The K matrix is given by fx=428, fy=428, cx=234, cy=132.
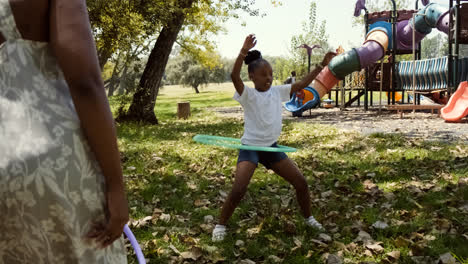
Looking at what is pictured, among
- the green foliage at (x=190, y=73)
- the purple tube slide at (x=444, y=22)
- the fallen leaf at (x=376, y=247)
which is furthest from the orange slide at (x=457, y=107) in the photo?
the green foliage at (x=190, y=73)

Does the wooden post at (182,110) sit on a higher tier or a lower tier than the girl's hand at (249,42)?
lower

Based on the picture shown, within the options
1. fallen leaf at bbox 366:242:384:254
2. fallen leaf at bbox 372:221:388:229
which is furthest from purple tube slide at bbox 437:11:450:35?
fallen leaf at bbox 366:242:384:254

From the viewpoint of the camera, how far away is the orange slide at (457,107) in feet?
46.8

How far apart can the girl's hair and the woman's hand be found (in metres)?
3.18

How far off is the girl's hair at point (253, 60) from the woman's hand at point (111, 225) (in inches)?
125

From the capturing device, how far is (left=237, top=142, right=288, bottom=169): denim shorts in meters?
4.50

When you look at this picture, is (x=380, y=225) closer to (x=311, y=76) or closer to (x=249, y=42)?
(x=311, y=76)

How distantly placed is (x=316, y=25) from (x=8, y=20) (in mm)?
49193

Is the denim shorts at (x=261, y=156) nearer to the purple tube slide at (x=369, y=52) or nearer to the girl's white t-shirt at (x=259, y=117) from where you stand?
the girl's white t-shirt at (x=259, y=117)

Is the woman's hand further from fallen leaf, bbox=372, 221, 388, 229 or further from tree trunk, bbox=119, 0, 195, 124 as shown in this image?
tree trunk, bbox=119, 0, 195, 124

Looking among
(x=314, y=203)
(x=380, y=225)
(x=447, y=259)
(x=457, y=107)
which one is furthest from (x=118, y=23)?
(x=447, y=259)

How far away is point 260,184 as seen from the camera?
679cm

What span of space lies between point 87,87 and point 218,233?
136 inches

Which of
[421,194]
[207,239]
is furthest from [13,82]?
[421,194]
